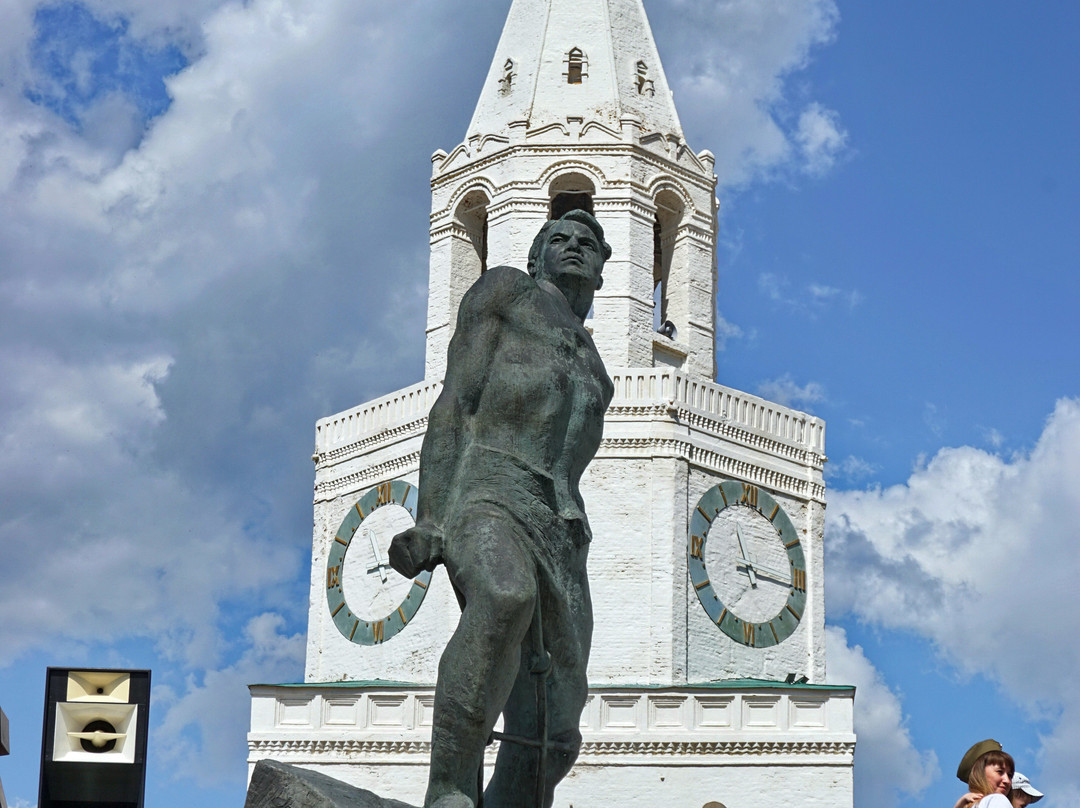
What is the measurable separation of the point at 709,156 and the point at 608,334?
5.49m

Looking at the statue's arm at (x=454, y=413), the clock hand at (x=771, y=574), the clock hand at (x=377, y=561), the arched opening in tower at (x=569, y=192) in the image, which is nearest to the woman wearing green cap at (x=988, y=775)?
the statue's arm at (x=454, y=413)

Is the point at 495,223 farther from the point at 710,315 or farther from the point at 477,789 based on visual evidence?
the point at 477,789

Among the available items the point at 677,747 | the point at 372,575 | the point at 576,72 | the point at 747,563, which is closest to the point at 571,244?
the point at 677,747

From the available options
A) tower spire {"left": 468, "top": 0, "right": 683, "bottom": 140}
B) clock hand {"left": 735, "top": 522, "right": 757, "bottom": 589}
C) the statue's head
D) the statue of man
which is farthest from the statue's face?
tower spire {"left": 468, "top": 0, "right": 683, "bottom": 140}

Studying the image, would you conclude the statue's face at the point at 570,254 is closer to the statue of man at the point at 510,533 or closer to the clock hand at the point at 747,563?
the statue of man at the point at 510,533

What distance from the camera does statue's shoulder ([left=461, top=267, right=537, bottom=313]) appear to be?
1093 centimetres

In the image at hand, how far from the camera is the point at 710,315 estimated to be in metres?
44.4

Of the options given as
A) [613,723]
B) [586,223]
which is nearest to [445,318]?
[613,723]

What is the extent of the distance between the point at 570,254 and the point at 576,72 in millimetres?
34614

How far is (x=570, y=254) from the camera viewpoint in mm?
11539

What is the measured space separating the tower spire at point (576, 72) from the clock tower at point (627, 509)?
0.16 ft

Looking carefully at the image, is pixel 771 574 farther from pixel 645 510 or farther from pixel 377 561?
pixel 377 561

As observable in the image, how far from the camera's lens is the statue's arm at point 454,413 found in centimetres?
1045

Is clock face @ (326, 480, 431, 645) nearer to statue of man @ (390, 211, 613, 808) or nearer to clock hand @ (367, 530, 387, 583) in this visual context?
clock hand @ (367, 530, 387, 583)
